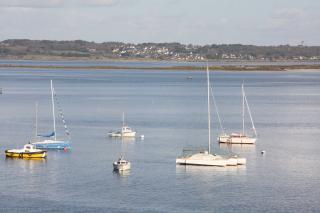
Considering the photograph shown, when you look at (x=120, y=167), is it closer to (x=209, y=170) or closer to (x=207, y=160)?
(x=209, y=170)

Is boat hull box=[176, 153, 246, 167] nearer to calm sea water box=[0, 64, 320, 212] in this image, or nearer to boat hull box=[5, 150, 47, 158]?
calm sea water box=[0, 64, 320, 212]

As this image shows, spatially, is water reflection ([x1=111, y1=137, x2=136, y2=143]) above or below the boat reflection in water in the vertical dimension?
above

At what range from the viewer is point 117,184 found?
4347 cm

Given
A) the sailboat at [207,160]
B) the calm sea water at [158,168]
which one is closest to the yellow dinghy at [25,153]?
the calm sea water at [158,168]

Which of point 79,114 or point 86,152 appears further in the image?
point 79,114

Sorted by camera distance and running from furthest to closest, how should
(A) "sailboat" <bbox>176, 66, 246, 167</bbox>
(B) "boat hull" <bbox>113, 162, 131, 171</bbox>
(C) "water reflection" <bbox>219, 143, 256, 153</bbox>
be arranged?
(C) "water reflection" <bbox>219, 143, 256, 153</bbox> → (A) "sailboat" <bbox>176, 66, 246, 167</bbox> → (B) "boat hull" <bbox>113, 162, 131, 171</bbox>

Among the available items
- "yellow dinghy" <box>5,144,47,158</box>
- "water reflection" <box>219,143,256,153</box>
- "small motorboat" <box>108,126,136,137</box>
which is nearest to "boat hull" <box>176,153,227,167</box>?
"water reflection" <box>219,143,256,153</box>

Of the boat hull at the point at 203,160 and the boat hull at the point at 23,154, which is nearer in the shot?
the boat hull at the point at 203,160

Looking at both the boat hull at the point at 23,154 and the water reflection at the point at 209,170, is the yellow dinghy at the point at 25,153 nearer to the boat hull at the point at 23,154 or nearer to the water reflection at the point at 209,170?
the boat hull at the point at 23,154

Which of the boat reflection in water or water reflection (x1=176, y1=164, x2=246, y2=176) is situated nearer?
the boat reflection in water

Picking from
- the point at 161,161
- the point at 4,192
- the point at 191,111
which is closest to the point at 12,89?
the point at 191,111

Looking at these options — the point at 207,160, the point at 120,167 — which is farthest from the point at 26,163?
the point at 207,160

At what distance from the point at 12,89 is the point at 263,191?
99589 millimetres

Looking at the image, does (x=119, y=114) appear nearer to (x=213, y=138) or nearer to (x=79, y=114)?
(x=79, y=114)
